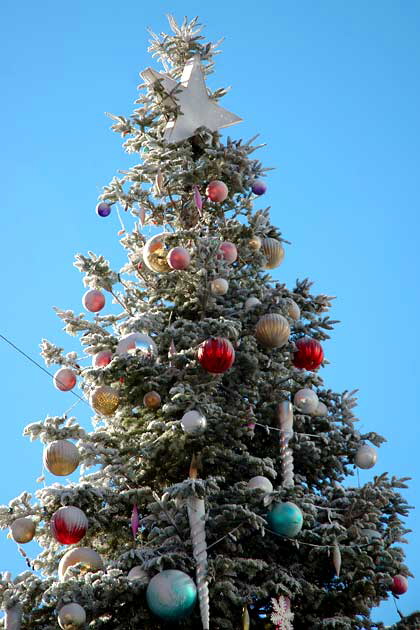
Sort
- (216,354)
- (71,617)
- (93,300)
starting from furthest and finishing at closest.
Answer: (93,300) → (216,354) → (71,617)

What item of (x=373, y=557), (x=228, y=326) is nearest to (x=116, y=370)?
(x=228, y=326)

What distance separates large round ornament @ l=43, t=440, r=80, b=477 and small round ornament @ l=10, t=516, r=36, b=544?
1.64 ft

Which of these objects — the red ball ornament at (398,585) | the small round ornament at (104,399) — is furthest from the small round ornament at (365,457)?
the small round ornament at (104,399)

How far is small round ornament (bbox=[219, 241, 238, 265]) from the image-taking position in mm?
8062

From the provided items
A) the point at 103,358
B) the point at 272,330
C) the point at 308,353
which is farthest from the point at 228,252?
the point at 103,358

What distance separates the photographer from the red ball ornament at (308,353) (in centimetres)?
768

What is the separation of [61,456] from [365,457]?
10.2 feet

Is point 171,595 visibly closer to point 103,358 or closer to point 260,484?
point 260,484

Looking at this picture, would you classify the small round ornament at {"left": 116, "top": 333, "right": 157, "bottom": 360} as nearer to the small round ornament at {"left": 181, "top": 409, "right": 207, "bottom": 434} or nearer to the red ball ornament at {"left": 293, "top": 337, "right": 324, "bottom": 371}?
the small round ornament at {"left": 181, "top": 409, "right": 207, "bottom": 434}

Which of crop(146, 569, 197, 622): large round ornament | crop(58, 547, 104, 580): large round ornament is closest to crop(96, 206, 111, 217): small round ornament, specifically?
crop(58, 547, 104, 580): large round ornament

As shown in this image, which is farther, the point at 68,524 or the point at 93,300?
the point at 93,300

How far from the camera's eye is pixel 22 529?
6551 millimetres

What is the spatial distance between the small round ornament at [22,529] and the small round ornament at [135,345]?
1717mm

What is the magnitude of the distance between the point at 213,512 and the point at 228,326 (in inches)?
67.6
